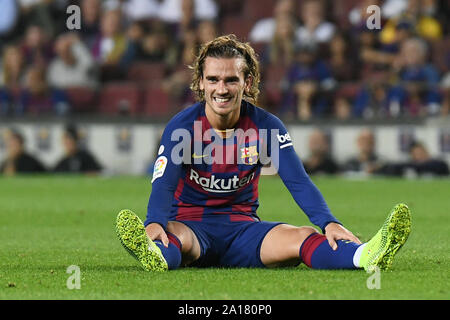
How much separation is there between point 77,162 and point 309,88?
3.96m

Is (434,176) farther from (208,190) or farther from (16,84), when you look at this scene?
(208,190)

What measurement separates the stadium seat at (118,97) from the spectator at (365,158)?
12.6 feet

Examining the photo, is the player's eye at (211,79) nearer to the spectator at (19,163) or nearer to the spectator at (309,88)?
the spectator at (309,88)

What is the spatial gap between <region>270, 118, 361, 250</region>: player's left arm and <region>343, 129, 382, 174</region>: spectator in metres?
10.0

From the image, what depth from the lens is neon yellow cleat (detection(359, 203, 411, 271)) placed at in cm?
528

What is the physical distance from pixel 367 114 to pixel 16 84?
243 inches

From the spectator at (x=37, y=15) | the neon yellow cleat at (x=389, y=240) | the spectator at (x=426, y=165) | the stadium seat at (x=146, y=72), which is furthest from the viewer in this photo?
the spectator at (x=37, y=15)

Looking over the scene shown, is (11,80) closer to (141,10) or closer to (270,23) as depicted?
(141,10)

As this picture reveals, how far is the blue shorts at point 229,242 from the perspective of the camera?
19.5ft

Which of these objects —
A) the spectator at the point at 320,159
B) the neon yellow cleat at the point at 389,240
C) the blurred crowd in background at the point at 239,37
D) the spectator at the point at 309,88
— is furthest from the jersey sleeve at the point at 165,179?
the spectator at the point at 309,88

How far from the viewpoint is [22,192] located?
44.7 feet

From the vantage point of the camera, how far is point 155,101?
58.6 ft

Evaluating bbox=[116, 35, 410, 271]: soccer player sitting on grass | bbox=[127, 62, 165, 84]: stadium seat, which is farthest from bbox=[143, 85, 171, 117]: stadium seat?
bbox=[116, 35, 410, 271]: soccer player sitting on grass

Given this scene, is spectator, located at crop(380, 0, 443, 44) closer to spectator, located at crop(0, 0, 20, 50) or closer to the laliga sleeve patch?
spectator, located at crop(0, 0, 20, 50)
